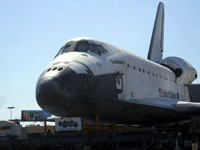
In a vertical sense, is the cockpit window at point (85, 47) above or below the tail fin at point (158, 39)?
below

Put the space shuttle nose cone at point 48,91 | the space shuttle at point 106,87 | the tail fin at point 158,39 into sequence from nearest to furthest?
the space shuttle nose cone at point 48,91
the space shuttle at point 106,87
the tail fin at point 158,39

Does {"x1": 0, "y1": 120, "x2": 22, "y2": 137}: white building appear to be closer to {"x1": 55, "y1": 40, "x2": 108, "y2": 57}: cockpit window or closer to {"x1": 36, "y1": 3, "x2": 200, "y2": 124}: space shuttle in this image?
{"x1": 36, "y1": 3, "x2": 200, "y2": 124}: space shuttle

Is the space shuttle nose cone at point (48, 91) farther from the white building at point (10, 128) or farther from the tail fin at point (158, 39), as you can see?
the tail fin at point (158, 39)

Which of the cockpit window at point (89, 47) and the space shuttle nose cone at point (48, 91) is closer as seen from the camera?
the space shuttle nose cone at point (48, 91)

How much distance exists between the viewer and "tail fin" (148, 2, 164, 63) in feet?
56.9

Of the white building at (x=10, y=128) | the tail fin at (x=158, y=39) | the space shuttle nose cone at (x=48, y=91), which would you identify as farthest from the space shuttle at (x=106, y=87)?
the tail fin at (x=158, y=39)

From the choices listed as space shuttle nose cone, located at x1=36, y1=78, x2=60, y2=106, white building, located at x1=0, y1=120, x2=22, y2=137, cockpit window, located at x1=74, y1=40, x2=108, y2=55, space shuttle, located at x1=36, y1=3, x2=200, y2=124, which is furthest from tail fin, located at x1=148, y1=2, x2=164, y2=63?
space shuttle nose cone, located at x1=36, y1=78, x2=60, y2=106

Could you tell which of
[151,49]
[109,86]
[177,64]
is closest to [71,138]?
[109,86]

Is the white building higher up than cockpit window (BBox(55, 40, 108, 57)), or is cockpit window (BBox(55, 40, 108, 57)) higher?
cockpit window (BBox(55, 40, 108, 57))

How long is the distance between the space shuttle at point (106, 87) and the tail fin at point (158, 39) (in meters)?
4.48

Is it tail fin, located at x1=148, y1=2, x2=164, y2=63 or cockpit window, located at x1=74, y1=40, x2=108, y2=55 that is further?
tail fin, located at x1=148, y1=2, x2=164, y2=63

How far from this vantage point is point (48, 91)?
638 centimetres

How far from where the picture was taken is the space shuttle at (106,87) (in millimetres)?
6680

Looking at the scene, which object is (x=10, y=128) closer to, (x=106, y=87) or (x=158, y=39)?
(x=106, y=87)
